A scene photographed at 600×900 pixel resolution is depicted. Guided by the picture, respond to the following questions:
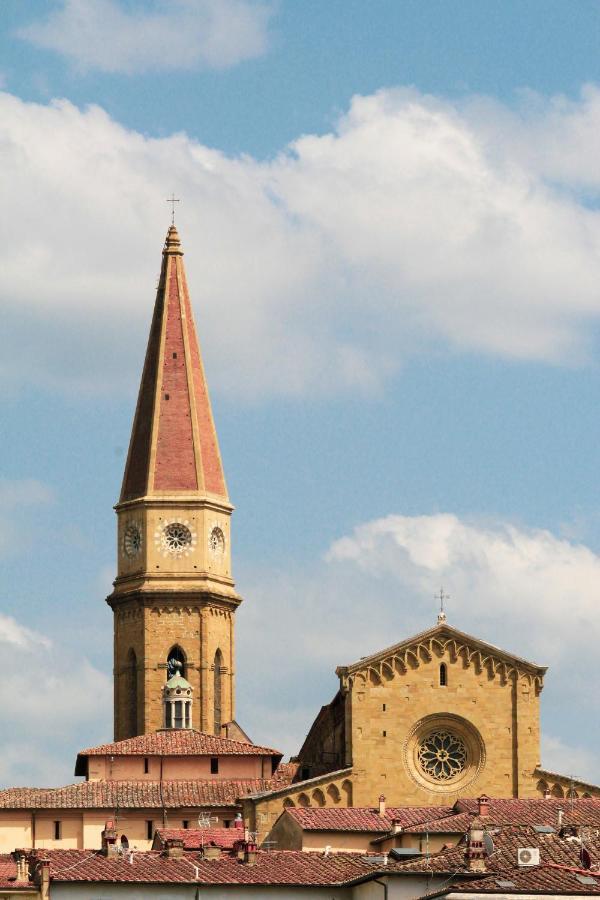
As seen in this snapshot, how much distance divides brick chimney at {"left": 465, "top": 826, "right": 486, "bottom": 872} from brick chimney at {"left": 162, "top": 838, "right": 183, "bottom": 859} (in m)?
9.42

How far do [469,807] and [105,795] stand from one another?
61.2 ft

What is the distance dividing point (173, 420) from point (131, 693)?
464 inches

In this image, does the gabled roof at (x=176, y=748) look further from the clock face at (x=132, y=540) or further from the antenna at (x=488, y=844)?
the antenna at (x=488, y=844)

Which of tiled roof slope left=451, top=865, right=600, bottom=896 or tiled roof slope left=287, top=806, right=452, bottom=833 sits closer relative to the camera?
tiled roof slope left=451, top=865, right=600, bottom=896

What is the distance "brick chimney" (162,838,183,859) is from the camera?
71.8m

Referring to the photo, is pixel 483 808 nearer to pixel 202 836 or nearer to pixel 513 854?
pixel 202 836

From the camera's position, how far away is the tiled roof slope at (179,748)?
10919 centimetres

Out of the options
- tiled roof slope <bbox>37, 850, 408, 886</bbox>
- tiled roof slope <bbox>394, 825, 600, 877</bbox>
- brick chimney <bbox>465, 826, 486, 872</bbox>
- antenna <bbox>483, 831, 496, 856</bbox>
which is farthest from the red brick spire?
brick chimney <bbox>465, 826, 486, 872</bbox>

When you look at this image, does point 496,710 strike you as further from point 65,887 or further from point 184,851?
point 65,887

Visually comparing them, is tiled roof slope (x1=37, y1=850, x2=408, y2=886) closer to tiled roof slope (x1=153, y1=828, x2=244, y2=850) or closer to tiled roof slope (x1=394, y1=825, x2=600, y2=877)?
tiled roof slope (x1=394, y1=825, x2=600, y2=877)

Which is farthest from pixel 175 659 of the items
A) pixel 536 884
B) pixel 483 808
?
pixel 536 884

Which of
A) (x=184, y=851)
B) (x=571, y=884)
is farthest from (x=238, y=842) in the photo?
(x=571, y=884)

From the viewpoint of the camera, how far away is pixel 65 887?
66.3 m

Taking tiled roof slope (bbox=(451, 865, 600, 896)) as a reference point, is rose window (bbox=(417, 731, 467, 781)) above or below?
above
